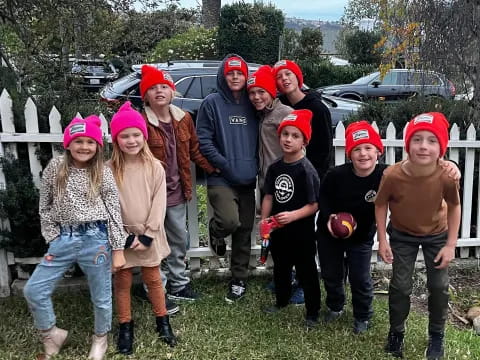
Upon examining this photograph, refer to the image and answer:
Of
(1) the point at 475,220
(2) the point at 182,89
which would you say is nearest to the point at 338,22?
(2) the point at 182,89

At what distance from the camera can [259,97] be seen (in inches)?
140

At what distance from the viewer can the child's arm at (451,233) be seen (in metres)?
2.87

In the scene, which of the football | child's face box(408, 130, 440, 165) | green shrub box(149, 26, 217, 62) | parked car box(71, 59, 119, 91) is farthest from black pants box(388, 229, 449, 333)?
green shrub box(149, 26, 217, 62)

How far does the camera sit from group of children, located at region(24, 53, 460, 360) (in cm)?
290

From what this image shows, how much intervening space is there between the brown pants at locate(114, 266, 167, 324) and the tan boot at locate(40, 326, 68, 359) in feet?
1.25

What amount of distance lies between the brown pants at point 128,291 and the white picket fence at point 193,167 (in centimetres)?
95

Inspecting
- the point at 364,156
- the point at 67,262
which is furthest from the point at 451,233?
the point at 67,262

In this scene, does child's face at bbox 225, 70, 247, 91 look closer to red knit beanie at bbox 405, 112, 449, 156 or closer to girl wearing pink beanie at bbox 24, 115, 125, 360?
girl wearing pink beanie at bbox 24, 115, 125, 360

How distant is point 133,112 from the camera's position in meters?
3.13

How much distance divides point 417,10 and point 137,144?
349cm

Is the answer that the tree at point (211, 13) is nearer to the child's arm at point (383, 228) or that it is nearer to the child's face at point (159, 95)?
the child's face at point (159, 95)

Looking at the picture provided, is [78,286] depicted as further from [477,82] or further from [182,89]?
[182,89]

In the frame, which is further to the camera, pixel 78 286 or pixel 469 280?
pixel 469 280

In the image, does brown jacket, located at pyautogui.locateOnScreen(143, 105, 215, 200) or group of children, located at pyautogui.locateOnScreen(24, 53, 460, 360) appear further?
brown jacket, located at pyautogui.locateOnScreen(143, 105, 215, 200)
